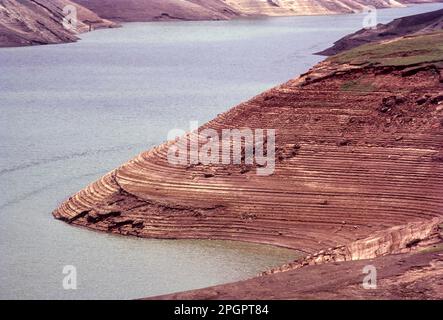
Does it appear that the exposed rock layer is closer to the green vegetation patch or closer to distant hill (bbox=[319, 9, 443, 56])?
distant hill (bbox=[319, 9, 443, 56])

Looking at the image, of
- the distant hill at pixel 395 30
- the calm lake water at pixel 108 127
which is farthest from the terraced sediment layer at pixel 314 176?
the distant hill at pixel 395 30

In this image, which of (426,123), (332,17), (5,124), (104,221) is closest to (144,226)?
(104,221)

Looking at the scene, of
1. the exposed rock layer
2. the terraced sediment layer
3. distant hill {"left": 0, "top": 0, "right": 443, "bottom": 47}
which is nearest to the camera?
the terraced sediment layer

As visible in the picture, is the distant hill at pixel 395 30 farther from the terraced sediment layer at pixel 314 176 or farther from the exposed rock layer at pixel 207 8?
the exposed rock layer at pixel 207 8

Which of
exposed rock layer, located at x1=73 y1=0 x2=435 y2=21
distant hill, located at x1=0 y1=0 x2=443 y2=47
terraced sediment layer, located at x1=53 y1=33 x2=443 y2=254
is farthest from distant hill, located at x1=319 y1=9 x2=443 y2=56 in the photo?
exposed rock layer, located at x1=73 y1=0 x2=435 y2=21

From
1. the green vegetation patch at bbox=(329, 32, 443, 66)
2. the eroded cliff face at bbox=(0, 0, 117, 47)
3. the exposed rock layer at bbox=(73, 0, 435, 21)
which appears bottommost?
the green vegetation patch at bbox=(329, 32, 443, 66)
